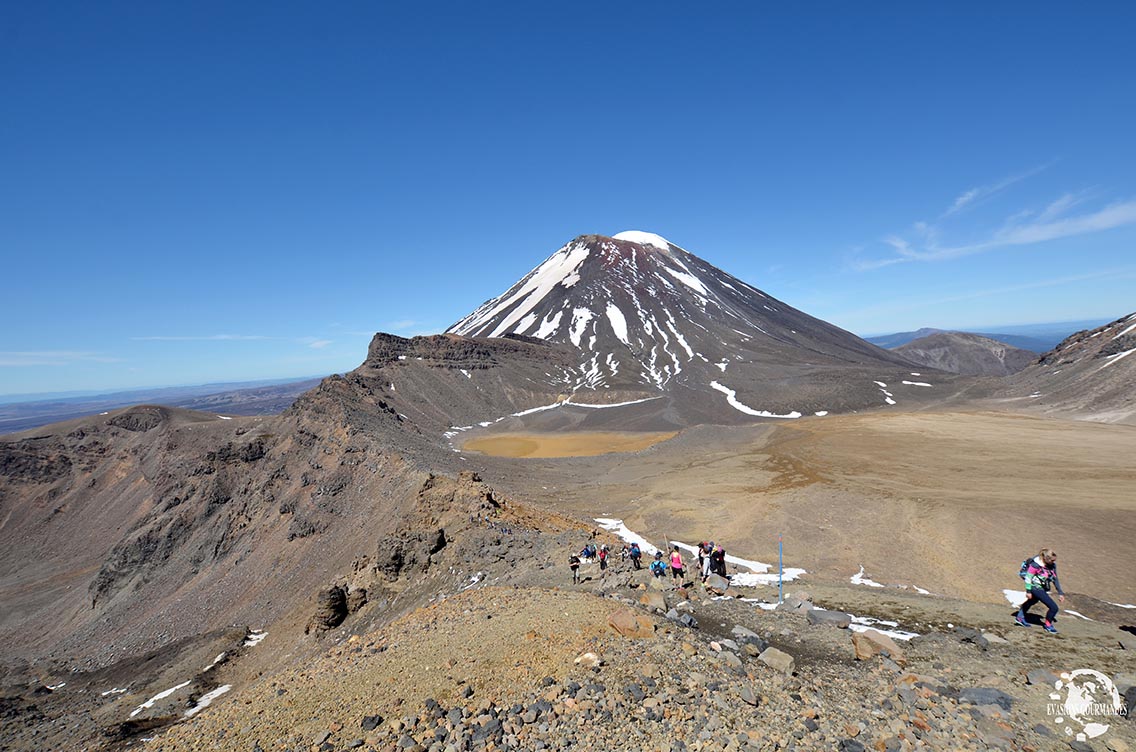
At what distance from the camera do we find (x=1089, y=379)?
214 ft

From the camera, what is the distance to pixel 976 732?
22.3 ft

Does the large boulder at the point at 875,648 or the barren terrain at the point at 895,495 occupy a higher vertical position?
the large boulder at the point at 875,648

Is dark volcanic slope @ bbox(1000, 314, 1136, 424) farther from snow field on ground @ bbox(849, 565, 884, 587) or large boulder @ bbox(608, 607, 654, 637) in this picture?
large boulder @ bbox(608, 607, 654, 637)

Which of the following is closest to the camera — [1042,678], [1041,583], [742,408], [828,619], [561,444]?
[1042,678]

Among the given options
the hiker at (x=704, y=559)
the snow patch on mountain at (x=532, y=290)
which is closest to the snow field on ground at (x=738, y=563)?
the hiker at (x=704, y=559)

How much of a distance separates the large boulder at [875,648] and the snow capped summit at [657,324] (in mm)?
71303

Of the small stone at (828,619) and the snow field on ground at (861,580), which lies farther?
the snow field on ground at (861,580)

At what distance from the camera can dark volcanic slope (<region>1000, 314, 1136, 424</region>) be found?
188 feet

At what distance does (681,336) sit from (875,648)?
121221 millimetres

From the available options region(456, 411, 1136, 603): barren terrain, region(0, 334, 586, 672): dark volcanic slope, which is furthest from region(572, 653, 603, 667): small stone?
region(456, 411, 1136, 603): barren terrain

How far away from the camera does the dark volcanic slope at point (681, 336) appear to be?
82750mm

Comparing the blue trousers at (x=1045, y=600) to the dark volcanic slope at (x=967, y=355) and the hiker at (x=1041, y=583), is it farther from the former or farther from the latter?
the dark volcanic slope at (x=967, y=355)

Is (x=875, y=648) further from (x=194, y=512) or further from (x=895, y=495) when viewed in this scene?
(x=194, y=512)

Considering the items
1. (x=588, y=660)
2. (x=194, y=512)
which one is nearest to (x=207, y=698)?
(x=588, y=660)
